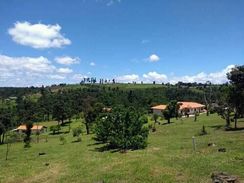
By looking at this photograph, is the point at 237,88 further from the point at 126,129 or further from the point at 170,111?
the point at 170,111

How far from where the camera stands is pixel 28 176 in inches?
1403

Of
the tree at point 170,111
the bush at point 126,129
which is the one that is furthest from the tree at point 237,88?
the tree at point 170,111

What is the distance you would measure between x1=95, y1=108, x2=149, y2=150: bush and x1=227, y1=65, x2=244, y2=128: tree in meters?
19.5

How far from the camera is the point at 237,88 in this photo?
6169 cm

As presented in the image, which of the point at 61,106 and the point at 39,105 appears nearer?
the point at 61,106

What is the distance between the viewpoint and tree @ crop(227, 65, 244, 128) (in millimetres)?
60906

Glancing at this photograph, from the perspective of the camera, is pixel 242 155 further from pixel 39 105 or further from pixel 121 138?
pixel 39 105

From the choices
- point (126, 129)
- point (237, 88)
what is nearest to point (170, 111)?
point (237, 88)

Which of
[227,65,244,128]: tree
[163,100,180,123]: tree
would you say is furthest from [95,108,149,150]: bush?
[163,100,180,123]: tree

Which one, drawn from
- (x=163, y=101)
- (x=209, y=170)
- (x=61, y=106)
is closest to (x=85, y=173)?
(x=209, y=170)

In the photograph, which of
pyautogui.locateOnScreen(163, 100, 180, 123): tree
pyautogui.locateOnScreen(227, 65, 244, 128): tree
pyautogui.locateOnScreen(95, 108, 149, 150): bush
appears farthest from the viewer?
pyautogui.locateOnScreen(163, 100, 180, 123): tree

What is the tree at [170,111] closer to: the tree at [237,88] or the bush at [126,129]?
the tree at [237,88]

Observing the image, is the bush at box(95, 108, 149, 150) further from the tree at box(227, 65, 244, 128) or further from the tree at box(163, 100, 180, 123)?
the tree at box(163, 100, 180, 123)

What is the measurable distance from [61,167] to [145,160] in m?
9.77
